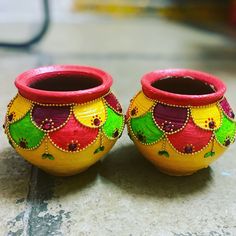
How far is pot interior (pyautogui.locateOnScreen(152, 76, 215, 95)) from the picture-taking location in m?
0.74

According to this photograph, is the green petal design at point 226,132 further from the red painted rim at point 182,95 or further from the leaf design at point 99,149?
the leaf design at point 99,149

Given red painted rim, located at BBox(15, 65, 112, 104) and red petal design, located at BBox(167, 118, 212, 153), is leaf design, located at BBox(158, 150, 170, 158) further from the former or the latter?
red painted rim, located at BBox(15, 65, 112, 104)

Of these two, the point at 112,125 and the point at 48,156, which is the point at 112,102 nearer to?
the point at 112,125

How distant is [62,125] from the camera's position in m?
0.61

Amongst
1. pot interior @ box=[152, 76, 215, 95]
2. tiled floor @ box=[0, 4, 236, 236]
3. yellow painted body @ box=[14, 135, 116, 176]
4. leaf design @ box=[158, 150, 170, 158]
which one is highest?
pot interior @ box=[152, 76, 215, 95]

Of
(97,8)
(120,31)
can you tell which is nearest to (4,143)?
(120,31)

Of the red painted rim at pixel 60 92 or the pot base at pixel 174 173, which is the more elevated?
the red painted rim at pixel 60 92

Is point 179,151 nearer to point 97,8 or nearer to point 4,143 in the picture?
point 4,143

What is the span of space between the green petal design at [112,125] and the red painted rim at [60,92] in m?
0.04

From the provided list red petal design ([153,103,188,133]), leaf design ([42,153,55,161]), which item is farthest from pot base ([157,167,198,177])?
leaf design ([42,153,55,161])

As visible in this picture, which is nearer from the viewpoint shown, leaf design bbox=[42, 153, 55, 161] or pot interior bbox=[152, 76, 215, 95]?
leaf design bbox=[42, 153, 55, 161]

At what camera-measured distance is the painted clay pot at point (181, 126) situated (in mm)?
635

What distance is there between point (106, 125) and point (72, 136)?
7cm

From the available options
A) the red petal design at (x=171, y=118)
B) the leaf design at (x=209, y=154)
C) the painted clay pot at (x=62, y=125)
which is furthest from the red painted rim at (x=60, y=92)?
the leaf design at (x=209, y=154)
